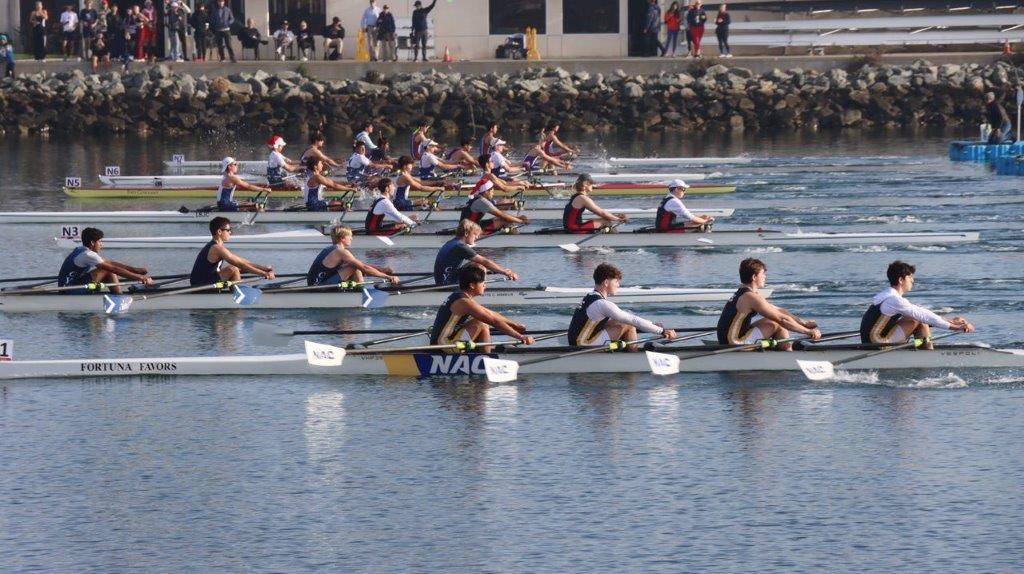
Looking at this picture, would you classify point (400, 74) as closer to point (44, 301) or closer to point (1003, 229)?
point (1003, 229)

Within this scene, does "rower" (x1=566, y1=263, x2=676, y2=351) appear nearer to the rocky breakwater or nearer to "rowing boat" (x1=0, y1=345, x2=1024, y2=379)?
"rowing boat" (x1=0, y1=345, x2=1024, y2=379)

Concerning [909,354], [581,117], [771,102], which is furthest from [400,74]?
[909,354]

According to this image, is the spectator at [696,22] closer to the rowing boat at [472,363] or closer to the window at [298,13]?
the window at [298,13]

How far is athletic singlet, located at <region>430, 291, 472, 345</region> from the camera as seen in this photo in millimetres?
22000

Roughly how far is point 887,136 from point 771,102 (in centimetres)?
505

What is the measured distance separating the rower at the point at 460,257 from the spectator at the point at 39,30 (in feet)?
135

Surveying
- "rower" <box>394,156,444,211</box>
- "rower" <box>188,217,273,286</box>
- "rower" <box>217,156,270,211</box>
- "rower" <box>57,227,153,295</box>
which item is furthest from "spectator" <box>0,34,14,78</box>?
"rower" <box>188,217,273,286</box>

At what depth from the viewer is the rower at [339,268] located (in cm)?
2708

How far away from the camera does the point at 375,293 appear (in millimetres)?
26672

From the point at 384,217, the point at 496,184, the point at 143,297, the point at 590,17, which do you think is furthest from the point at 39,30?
the point at 143,297

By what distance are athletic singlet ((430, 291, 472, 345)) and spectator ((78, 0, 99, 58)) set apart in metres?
44.7

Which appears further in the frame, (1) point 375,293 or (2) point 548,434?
(1) point 375,293

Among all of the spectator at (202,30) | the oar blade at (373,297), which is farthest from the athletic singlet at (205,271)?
the spectator at (202,30)

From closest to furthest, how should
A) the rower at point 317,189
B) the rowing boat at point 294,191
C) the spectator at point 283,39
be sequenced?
the rower at point 317,189 → the rowing boat at point 294,191 → the spectator at point 283,39
